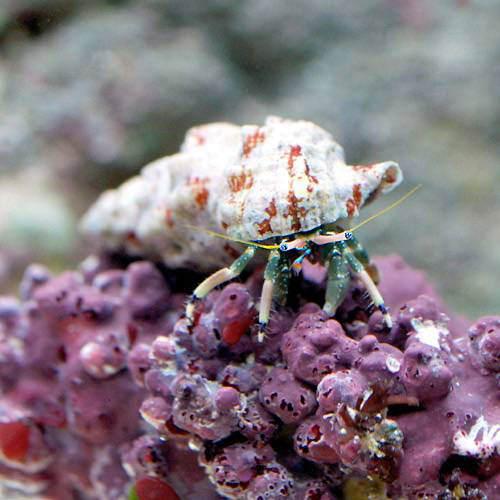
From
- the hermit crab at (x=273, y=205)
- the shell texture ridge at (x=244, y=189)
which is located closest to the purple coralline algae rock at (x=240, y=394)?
the hermit crab at (x=273, y=205)

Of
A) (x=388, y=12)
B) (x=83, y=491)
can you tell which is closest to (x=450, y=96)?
(x=388, y=12)

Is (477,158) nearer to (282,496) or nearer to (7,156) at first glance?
(282,496)

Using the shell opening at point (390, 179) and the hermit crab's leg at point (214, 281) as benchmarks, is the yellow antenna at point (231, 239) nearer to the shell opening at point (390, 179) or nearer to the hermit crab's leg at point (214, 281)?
the hermit crab's leg at point (214, 281)

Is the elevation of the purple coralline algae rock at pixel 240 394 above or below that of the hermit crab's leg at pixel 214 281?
below

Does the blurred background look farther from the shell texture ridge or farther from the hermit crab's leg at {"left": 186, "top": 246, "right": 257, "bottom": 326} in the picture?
the hermit crab's leg at {"left": 186, "top": 246, "right": 257, "bottom": 326}

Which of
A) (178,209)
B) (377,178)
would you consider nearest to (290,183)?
(377,178)

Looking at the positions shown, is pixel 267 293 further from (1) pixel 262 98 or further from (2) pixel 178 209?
(1) pixel 262 98

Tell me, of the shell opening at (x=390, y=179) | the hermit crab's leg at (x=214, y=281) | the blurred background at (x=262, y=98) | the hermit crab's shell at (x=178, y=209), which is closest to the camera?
the hermit crab's leg at (x=214, y=281)
